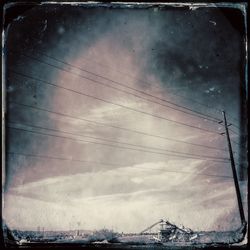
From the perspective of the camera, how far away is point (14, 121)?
2635 mm

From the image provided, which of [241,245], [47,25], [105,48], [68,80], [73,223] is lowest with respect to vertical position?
[241,245]

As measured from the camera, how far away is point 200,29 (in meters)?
2.68

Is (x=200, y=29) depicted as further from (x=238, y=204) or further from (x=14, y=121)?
(x=14, y=121)

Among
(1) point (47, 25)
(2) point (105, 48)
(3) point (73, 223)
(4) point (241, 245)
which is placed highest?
(1) point (47, 25)

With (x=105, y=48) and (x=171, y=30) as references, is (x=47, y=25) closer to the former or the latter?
(x=105, y=48)

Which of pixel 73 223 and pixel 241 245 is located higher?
pixel 73 223

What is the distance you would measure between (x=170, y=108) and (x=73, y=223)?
1.17m

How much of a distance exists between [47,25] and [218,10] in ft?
4.45

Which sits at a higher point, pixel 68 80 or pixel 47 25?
pixel 47 25

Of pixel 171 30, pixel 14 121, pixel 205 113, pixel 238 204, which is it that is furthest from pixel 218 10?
pixel 14 121

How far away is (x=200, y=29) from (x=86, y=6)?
915 mm

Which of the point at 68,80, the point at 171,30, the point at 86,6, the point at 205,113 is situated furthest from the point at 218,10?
the point at 68,80

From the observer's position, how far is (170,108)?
2.69 metres

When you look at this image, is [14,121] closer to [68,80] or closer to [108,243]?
[68,80]
